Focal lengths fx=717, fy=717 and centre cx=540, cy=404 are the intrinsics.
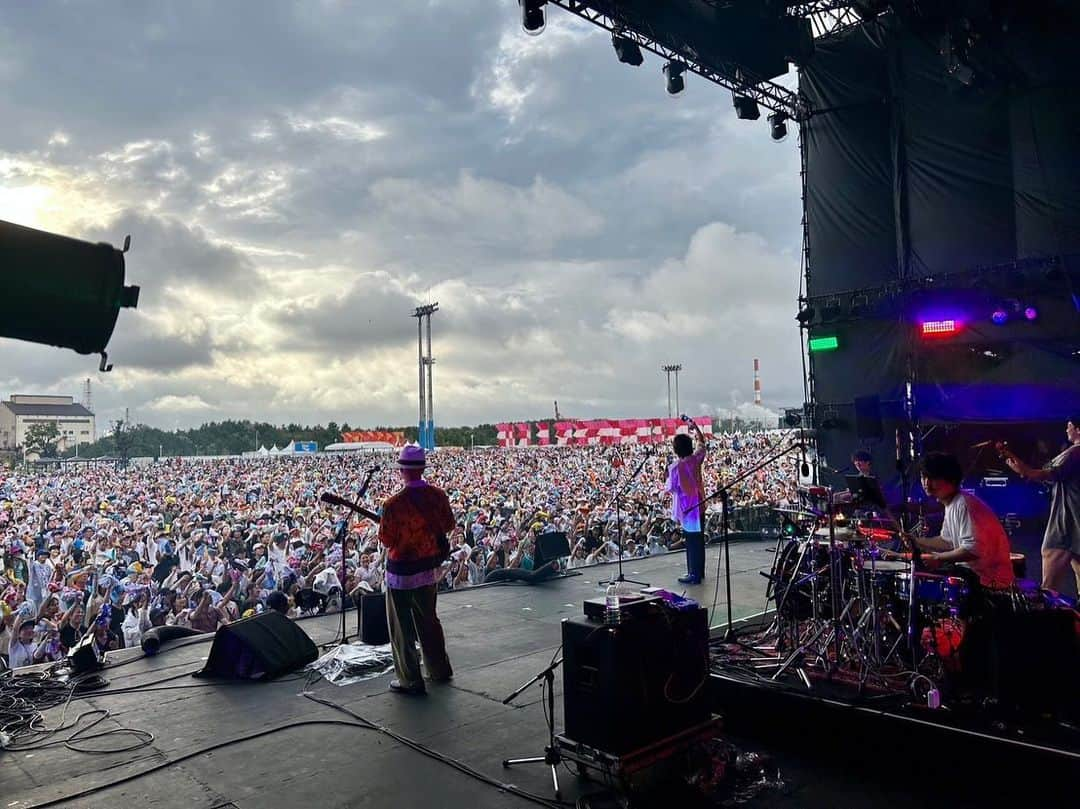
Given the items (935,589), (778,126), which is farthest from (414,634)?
(778,126)

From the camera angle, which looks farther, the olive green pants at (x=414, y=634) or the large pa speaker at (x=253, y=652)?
the large pa speaker at (x=253, y=652)

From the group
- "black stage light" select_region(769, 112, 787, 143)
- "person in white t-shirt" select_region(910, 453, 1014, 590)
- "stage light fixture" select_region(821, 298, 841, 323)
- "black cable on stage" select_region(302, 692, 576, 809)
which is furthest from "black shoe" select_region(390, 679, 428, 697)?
"black stage light" select_region(769, 112, 787, 143)

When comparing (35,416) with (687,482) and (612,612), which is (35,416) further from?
(612,612)

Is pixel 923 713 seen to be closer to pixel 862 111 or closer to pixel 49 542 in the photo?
pixel 862 111

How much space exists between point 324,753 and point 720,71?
8067 millimetres

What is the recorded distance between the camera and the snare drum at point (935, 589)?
11.4 ft

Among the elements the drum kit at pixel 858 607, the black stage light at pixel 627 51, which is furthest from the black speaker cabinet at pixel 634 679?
the black stage light at pixel 627 51

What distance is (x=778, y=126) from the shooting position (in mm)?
9625

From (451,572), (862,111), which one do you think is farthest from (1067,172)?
(451,572)

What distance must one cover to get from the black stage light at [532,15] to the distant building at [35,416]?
44.1 m

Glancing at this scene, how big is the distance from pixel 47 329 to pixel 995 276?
838 centimetres

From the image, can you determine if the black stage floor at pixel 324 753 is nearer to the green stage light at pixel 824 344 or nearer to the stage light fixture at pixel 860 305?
the green stage light at pixel 824 344

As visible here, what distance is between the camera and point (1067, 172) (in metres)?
7.08

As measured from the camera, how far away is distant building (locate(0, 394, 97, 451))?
41569mm
